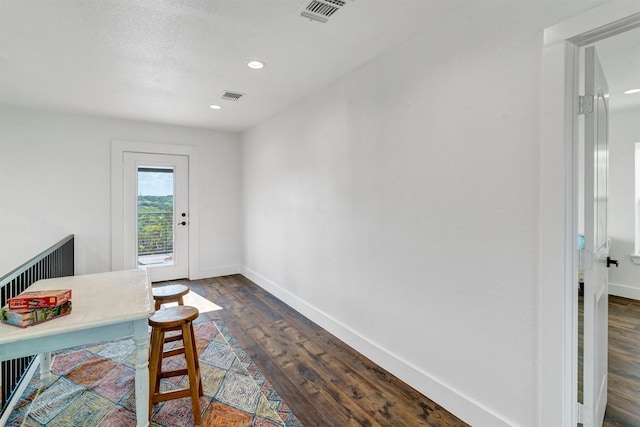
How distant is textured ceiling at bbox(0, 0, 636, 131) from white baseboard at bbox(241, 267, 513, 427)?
2063 millimetres

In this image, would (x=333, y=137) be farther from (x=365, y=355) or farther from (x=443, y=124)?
(x=365, y=355)

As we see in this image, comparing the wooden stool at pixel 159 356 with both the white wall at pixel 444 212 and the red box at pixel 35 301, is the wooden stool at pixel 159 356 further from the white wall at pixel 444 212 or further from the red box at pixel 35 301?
the white wall at pixel 444 212

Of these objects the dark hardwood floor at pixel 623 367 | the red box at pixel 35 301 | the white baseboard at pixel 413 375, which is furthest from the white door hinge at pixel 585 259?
the red box at pixel 35 301

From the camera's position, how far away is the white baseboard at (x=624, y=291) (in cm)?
392

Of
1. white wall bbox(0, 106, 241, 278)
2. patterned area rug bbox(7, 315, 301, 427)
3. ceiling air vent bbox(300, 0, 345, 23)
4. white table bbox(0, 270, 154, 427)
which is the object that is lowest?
patterned area rug bbox(7, 315, 301, 427)

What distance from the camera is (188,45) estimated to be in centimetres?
235

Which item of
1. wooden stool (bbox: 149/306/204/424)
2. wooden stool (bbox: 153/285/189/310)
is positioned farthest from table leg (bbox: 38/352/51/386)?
wooden stool (bbox: 149/306/204/424)

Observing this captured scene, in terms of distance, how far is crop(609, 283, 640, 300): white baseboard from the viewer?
3.92 m

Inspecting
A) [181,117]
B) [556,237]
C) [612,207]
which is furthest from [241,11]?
[612,207]

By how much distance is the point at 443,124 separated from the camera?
1.96 meters

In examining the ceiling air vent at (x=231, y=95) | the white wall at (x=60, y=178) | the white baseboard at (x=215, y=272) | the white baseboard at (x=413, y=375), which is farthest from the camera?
the white baseboard at (x=215, y=272)

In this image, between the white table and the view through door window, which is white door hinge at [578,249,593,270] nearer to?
the white table

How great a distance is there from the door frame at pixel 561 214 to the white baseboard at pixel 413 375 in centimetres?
38

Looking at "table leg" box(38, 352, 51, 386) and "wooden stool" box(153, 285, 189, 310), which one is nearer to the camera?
"table leg" box(38, 352, 51, 386)
